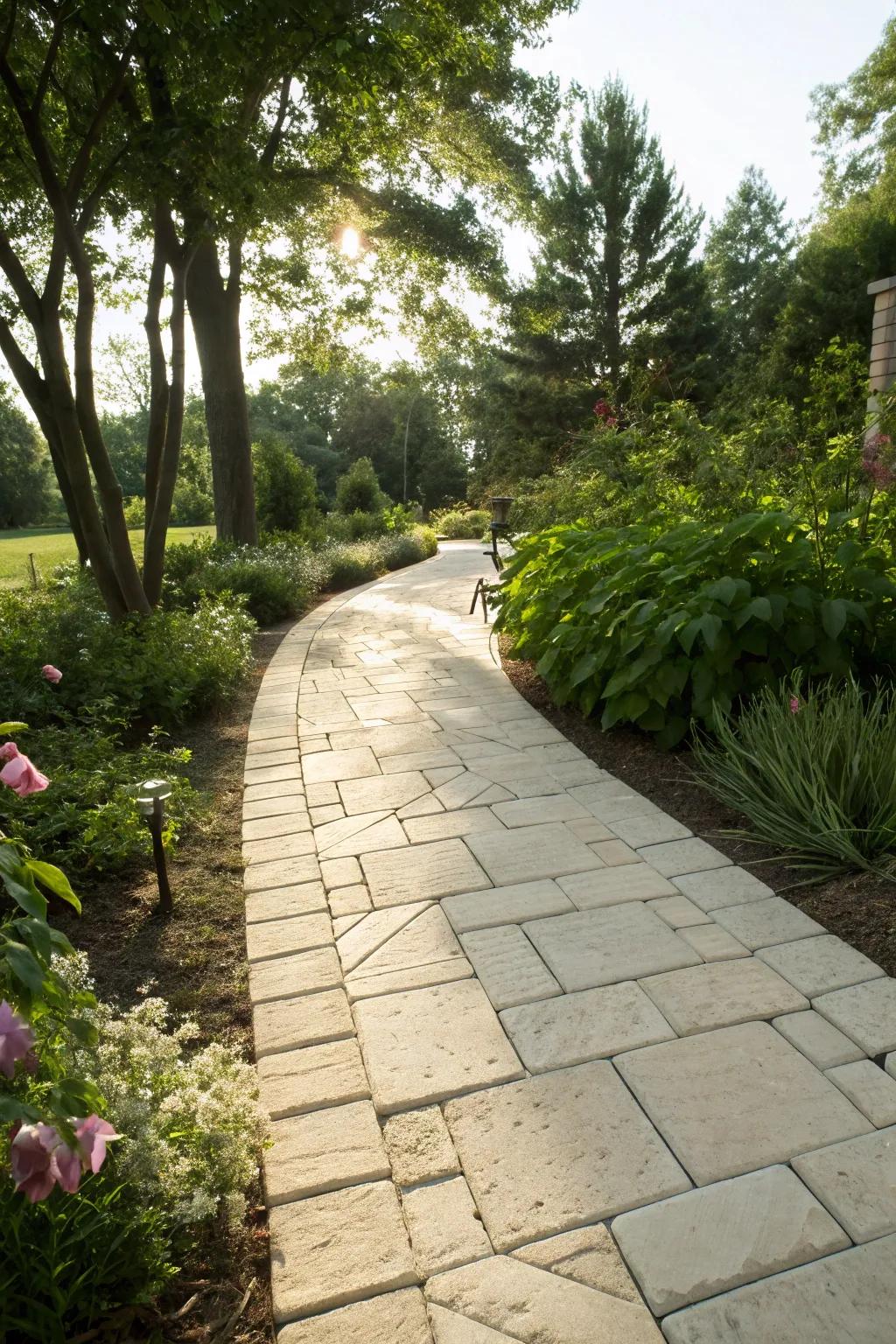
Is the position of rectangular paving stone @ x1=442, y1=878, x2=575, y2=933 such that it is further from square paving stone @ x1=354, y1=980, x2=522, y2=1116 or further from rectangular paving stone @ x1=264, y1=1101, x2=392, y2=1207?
rectangular paving stone @ x1=264, y1=1101, x2=392, y2=1207

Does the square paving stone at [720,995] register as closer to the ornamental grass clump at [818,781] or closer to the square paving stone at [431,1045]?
the square paving stone at [431,1045]

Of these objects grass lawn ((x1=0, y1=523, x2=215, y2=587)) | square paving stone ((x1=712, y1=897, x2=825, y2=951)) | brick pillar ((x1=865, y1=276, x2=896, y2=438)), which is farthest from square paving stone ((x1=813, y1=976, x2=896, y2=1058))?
grass lawn ((x1=0, y1=523, x2=215, y2=587))

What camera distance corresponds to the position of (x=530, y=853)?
285 cm

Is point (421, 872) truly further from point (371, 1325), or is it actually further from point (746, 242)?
point (746, 242)

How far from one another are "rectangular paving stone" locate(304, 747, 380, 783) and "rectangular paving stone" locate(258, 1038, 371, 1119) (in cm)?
181

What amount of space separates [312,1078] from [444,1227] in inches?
19.4

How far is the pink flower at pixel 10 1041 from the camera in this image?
2.96 feet

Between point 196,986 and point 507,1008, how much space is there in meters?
0.87

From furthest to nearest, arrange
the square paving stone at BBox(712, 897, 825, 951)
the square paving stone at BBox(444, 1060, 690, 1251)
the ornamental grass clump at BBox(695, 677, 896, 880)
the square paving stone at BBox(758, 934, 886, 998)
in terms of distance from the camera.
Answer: the ornamental grass clump at BBox(695, 677, 896, 880) → the square paving stone at BBox(712, 897, 825, 951) → the square paving stone at BBox(758, 934, 886, 998) → the square paving stone at BBox(444, 1060, 690, 1251)

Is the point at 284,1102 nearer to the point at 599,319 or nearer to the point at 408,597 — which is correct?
the point at 408,597

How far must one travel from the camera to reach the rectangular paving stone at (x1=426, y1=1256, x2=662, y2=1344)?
48.7 inches

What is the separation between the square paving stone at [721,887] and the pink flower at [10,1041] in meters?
2.02

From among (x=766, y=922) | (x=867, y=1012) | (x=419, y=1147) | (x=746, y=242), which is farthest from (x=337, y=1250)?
(x=746, y=242)

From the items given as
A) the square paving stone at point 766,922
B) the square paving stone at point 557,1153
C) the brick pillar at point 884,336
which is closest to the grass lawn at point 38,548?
the brick pillar at point 884,336
